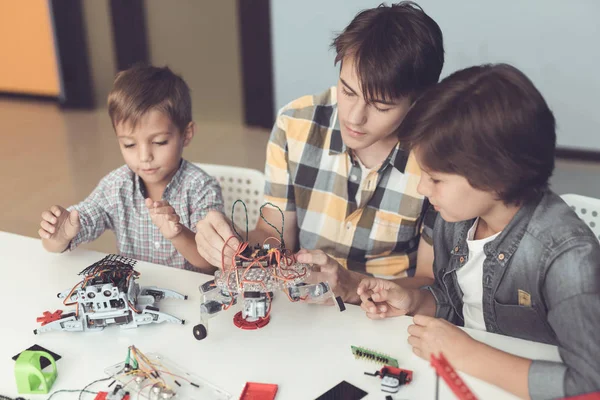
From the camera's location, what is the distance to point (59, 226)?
1.30 m

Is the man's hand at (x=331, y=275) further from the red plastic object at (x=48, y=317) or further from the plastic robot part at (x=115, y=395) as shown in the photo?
the red plastic object at (x=48, y=317)

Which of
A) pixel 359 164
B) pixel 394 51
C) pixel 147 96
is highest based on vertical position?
pixel 394 51

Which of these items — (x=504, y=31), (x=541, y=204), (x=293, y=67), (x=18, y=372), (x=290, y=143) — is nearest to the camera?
(x=18, y=372)

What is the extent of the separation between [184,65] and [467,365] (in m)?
3.64

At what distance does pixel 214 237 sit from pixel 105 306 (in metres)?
0.25

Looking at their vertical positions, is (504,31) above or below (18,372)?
above

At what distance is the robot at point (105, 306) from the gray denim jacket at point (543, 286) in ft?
2.01

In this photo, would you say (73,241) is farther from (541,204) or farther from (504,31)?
(504,31)

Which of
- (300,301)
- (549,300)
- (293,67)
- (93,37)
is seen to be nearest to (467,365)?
(549,300)

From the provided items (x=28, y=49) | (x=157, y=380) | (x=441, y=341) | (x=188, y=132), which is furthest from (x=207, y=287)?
(x=28, y=49)

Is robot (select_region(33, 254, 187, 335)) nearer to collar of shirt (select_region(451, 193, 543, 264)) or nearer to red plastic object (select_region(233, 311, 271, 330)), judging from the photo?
red plastic object (select_region(233, 311, 271, 330))

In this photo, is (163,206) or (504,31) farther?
(504,31)

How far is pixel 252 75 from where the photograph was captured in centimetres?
393

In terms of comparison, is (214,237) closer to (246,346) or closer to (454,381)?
(246,346)
